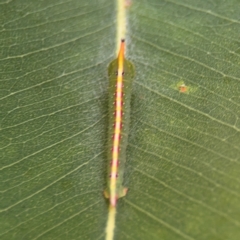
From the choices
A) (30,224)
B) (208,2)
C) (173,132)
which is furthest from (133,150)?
(208,2)

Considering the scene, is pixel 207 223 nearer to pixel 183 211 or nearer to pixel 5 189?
pixel 183 211

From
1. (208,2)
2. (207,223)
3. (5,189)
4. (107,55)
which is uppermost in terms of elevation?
(208,2)

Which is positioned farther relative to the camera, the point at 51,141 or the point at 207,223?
→ the point at 51,141

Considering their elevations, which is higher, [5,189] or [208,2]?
[208,2]
